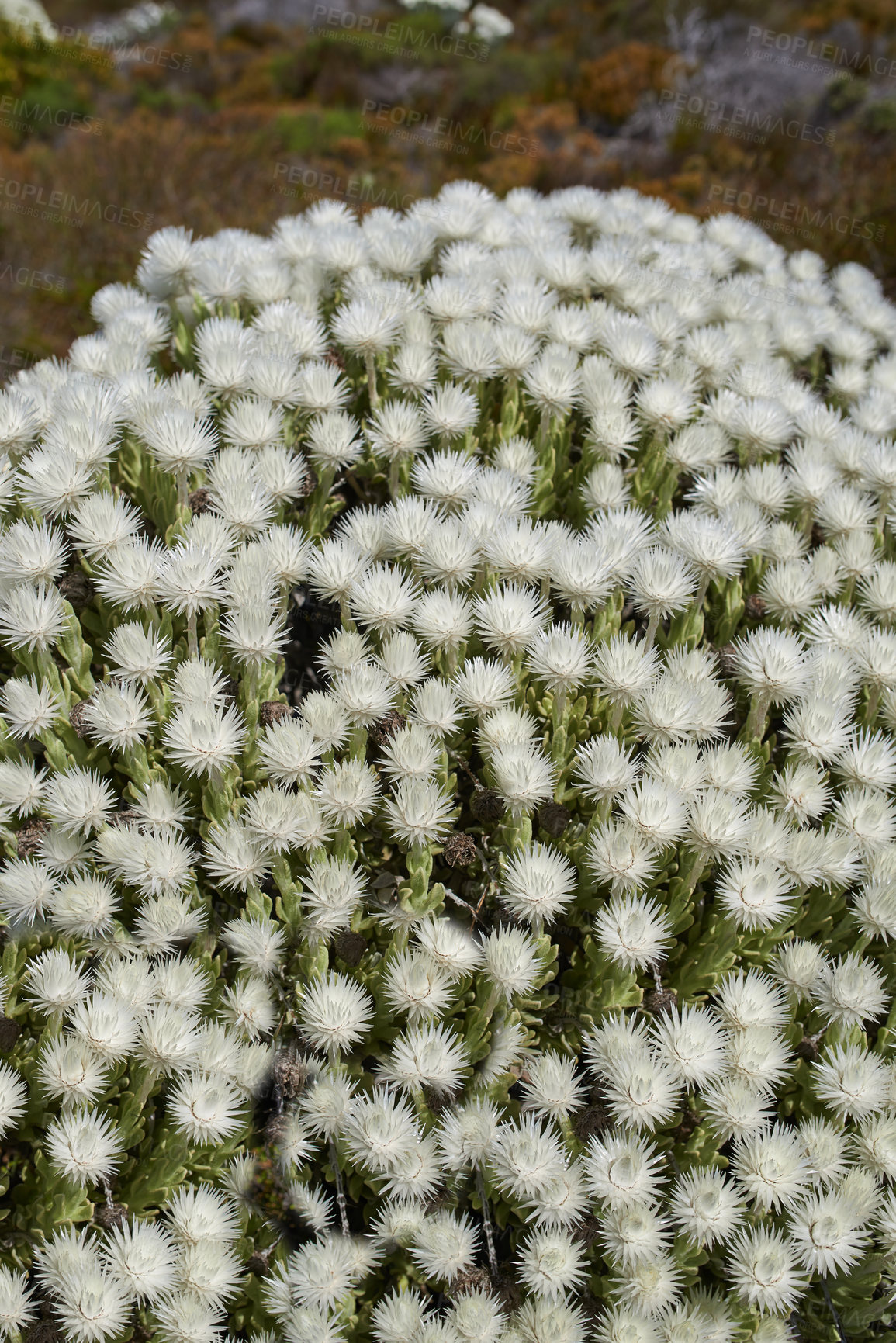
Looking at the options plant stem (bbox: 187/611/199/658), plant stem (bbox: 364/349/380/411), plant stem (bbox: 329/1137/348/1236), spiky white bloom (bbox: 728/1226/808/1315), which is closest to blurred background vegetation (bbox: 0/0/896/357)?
plant stem (bbox: 364/349/380/411)

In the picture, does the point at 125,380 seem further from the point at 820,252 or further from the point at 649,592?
the point at 820,252

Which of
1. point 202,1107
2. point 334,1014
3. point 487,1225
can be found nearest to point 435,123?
point 334,1014

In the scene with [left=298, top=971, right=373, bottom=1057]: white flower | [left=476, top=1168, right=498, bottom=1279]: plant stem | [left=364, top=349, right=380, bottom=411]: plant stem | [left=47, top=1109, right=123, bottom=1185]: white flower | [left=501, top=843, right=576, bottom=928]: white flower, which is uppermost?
[left=364, top=349, right=380, bottom=411]: plant stem

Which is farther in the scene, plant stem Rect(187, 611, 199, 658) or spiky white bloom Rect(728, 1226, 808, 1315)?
plant stem Rect(187, 611, 199, 658)

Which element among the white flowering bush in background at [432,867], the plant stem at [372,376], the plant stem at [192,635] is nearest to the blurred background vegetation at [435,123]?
the plant stem at [372,376]

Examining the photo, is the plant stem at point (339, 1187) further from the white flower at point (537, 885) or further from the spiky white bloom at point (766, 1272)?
the spiky white bloom at point (766, 1272)

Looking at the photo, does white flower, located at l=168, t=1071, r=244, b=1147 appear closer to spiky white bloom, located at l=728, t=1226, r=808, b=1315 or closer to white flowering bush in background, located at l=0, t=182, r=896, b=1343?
Result: white flowering bush in background, located at l=0, t=182, r=896, b=1343

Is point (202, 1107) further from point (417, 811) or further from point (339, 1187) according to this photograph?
point (417, 811)
